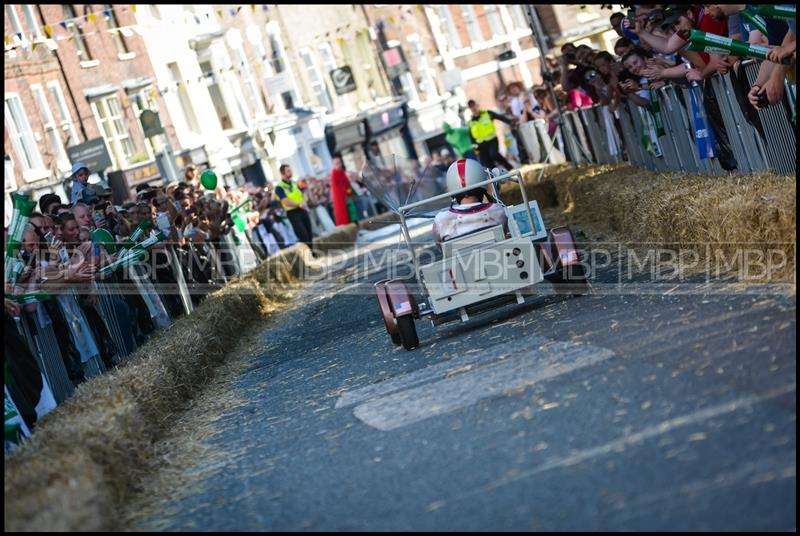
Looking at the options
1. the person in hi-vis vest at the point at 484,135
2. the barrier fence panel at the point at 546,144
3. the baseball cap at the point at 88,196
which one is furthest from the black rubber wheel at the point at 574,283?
the barrier fence panel at the point at 546,144

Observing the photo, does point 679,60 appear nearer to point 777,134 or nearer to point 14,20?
point 777,134

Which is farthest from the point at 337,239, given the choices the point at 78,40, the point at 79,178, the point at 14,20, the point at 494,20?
the point at 494,20

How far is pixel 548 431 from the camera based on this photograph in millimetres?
6863

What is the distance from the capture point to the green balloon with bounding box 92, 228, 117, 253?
15.6m

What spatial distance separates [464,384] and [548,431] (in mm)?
2047

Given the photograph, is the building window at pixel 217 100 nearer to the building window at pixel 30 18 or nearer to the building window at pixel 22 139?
the building window at pixel 30 18

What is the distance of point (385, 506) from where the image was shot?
6.23m

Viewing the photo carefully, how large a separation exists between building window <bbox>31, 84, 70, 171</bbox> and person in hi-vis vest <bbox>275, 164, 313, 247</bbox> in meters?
12.0

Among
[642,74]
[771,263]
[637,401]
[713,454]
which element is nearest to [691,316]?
[771,263]

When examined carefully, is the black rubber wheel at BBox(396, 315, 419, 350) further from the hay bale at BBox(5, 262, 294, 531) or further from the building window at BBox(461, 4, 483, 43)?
the building window at BBox(461, 4, 483, 43)

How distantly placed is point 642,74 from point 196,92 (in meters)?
42.5

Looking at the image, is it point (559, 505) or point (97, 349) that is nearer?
point (559, 505)

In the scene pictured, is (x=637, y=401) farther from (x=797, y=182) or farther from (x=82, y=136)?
(x=82, y=136)

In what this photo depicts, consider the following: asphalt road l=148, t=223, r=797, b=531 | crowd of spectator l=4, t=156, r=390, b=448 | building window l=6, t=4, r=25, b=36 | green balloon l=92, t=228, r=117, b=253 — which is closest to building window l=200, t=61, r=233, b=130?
building window l=6, t=4, r=25, b=36
